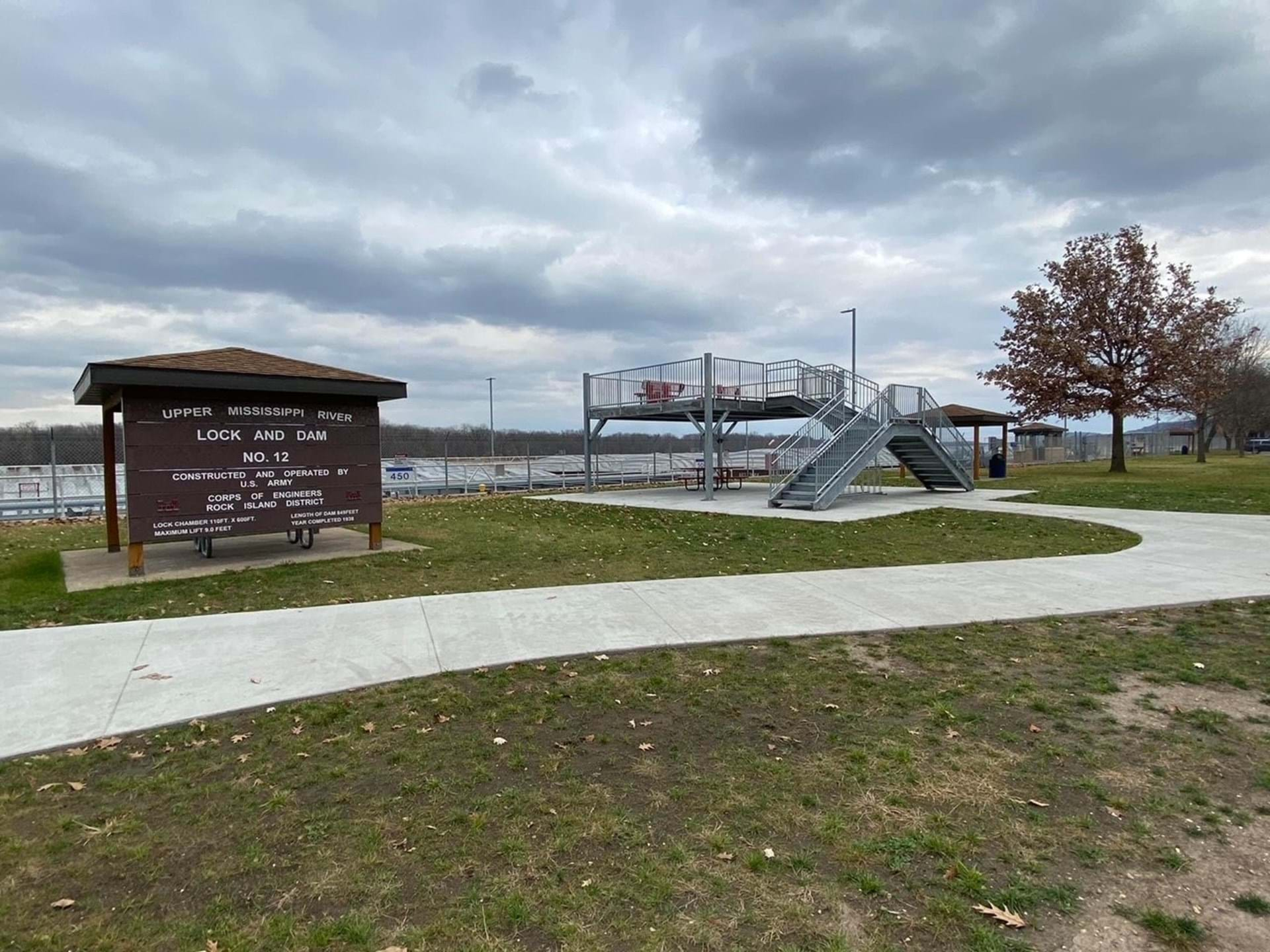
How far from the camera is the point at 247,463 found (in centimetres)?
945

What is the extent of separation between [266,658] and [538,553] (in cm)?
518

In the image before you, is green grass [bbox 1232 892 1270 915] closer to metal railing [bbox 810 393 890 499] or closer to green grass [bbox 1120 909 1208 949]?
green grass [bbox 1120 909 1208 949]

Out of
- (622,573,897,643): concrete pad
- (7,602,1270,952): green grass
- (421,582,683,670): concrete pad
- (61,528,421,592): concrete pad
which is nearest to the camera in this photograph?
(7,602,1270,952): green grass

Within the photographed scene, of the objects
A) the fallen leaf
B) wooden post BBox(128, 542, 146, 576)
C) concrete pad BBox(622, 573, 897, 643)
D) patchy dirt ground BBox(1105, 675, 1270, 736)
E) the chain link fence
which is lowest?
the fallen leaf

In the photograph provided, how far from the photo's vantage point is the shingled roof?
834cm

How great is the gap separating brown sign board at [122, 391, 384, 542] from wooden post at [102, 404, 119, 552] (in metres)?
2.08

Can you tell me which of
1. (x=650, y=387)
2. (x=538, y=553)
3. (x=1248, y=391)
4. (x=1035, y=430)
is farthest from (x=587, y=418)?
(x=1248, y=391)

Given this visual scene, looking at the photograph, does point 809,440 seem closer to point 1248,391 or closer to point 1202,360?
point 1202,360

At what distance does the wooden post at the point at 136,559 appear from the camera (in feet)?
28.1

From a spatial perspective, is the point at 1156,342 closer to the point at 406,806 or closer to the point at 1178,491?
the point at 1178,491

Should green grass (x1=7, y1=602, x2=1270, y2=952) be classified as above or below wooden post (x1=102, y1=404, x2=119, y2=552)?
below

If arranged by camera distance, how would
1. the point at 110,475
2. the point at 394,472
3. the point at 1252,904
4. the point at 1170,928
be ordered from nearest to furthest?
1. the point at 1170,928
2. the point at 1252,904
3. the point at 110,475
4. the point at 394,472

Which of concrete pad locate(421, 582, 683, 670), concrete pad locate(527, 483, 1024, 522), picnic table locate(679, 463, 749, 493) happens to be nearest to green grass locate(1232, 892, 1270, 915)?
concrete pad locate(421, 582, 683, 670)

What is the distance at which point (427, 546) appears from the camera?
10953 millimetres
